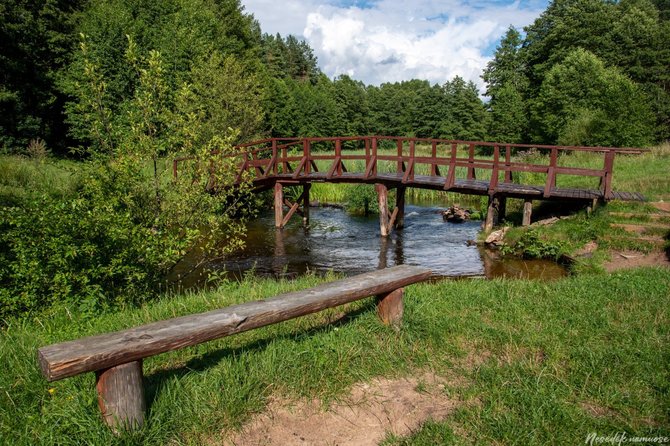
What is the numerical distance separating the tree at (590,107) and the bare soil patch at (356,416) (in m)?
26.4

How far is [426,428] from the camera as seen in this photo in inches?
147

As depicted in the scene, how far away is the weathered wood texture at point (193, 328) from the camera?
309cm

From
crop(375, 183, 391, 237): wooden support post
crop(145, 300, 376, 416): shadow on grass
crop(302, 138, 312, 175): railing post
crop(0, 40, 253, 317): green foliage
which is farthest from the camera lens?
crop(302, 138, 312, 175): railing post

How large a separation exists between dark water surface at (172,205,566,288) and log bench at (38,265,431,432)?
6.87 m

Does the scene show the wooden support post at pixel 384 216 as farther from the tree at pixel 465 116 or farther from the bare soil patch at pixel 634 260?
the tree at pixel 465 116

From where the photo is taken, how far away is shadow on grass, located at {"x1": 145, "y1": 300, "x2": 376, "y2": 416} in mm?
3918

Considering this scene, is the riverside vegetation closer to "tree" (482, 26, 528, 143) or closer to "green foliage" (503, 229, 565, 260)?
"green foliage" (503, 229, 565, 260)

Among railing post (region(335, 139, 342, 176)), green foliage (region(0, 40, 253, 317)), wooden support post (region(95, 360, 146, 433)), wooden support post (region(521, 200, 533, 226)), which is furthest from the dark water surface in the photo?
wooden support post (region(95, 360, 146, 433))

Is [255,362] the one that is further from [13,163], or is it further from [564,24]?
[564,24]

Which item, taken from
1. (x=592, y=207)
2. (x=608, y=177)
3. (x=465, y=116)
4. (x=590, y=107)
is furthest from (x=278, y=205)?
(x=465, y=116)

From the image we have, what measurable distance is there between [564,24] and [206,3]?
3528 centimetres

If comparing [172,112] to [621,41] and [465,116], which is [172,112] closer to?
[621,41]

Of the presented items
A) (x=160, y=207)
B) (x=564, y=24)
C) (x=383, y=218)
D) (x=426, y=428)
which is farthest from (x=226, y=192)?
(x=564, y=24)

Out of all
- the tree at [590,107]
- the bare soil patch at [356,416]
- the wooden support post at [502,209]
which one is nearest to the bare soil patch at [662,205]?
the wooden support post at [502,209]
